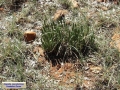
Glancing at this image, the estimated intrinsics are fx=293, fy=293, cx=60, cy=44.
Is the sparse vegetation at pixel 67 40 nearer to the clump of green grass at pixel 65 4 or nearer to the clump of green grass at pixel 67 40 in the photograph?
the clump of green grass at pixel 67 40

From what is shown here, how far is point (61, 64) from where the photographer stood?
2646 mm

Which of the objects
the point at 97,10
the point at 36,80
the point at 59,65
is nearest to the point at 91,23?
the point at 97,10

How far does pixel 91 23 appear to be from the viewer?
3.02m

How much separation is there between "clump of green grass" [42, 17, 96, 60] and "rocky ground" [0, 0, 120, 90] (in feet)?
0.28

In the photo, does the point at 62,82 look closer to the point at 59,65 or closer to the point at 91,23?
the point at 59,65

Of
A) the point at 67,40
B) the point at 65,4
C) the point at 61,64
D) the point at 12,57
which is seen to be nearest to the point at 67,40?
the point at 67,40

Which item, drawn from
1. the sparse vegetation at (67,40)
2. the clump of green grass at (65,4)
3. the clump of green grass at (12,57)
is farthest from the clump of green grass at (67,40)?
the clump of green grass at (65,4)

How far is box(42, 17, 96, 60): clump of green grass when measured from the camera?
2602 millimetres

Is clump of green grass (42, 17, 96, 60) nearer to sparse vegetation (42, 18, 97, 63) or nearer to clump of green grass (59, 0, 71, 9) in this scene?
sparse vegetation (42, 18, 97, 63)

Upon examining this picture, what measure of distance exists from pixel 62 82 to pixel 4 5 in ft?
4.22

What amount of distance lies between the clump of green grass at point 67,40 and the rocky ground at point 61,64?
0.09 meters

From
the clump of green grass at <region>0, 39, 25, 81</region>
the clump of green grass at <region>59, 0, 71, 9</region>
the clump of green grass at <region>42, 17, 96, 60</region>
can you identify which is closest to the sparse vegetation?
the clump of green grass at <region>42, 17, 96, 60</region>

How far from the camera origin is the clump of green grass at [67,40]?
2.60 meters

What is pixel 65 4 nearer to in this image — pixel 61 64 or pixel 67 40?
pixel 67 40
